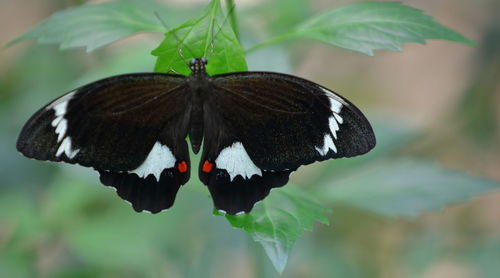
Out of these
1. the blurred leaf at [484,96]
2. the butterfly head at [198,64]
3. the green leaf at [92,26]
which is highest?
the blurred leaf at [484,96]

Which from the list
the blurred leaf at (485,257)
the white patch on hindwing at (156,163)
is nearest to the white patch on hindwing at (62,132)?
the white patch on hindwing at (156,163)

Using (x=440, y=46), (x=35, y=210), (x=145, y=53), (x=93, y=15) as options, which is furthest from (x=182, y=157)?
(x=440, y=46)

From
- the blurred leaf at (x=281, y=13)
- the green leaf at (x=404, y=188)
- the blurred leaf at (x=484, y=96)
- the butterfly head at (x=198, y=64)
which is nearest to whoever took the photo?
the butterfly head at (x=198, y=64)

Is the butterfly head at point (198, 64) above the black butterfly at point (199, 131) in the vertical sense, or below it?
above

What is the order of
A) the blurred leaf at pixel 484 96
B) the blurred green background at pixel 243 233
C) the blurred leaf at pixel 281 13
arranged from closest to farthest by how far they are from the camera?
the blurred green background at pixel 243 233 → the blurred leaf at pixel 281 13 → the blurred leaf at pixel 484 96

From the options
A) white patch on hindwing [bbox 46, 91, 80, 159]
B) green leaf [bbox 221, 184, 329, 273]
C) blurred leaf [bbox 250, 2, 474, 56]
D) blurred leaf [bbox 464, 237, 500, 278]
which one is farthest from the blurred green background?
white patch on hindwing [bbox 46, 91, 80, 159]

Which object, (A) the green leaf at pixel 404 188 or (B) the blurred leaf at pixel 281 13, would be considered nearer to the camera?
(A) the green leaf at pixel 404 188

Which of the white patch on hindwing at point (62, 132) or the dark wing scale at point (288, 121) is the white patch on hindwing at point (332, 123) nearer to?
the dark wing scale at point (288, 121)

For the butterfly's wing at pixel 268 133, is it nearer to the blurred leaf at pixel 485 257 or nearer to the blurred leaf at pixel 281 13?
the blurred leaf at pixel 281 13

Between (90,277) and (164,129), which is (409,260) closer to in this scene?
(90,277)
